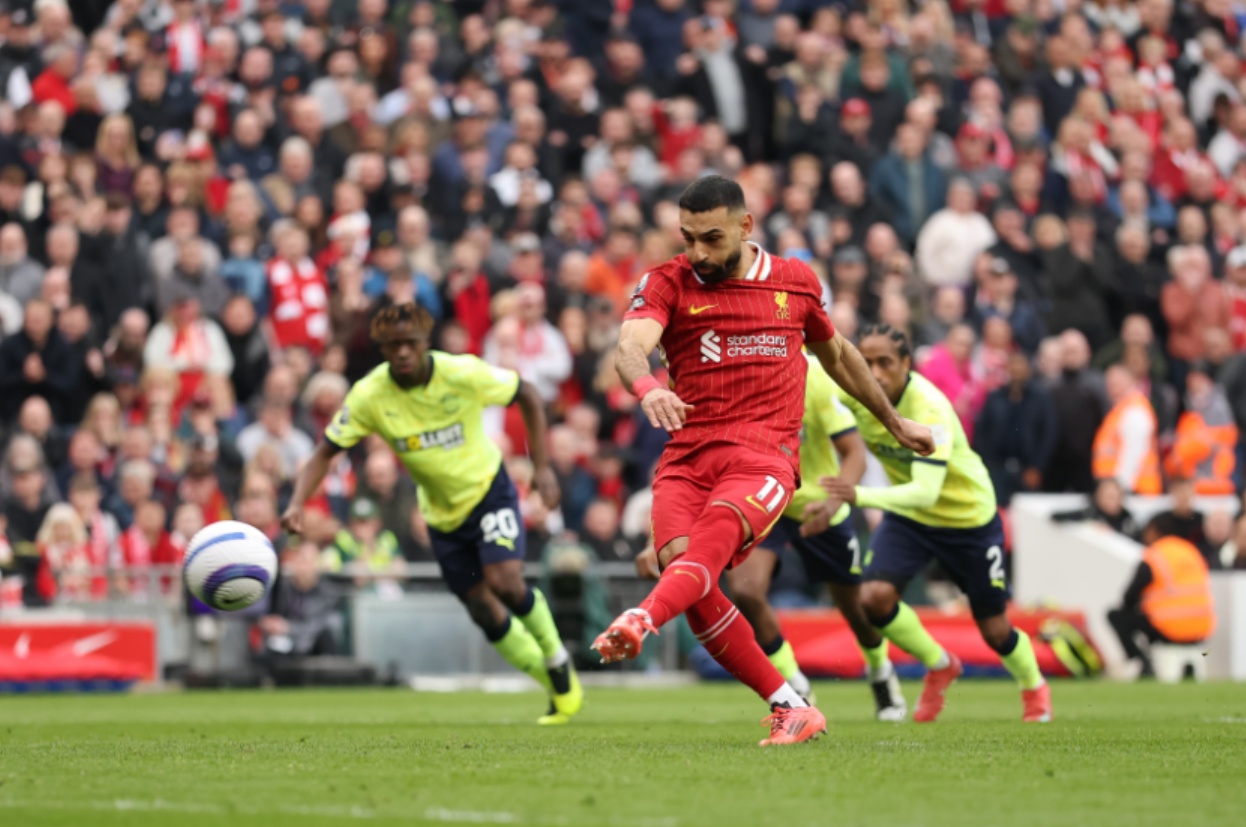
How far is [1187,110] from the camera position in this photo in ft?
94.3

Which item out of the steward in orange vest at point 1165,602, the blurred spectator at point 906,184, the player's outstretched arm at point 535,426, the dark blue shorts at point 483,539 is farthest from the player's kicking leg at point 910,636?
the blurred spectator at point 906,184

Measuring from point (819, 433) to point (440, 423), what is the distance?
242 centimetres

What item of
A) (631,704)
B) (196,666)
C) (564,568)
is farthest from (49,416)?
(631,704)

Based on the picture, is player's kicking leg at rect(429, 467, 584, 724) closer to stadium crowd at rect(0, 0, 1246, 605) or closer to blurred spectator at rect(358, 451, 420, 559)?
stadium crowd at rect(0, 0, 1246, 605)

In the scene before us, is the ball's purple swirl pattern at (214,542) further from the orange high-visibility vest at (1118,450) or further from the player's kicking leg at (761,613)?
the orange high-visibility vest at (1118,450)

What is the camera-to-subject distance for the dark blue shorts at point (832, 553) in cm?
1328

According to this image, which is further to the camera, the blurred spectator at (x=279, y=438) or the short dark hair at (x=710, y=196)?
the blurred spectator at (x=279, y=438)

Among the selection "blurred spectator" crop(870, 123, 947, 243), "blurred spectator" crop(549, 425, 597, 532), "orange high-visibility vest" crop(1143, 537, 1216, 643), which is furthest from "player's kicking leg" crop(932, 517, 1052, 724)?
"blurred spectator" crop(870, 123, 947, 243)

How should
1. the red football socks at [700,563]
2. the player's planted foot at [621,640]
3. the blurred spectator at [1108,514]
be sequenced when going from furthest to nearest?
the blurred spectator at [1108,514] < the red football socks at [700,563] < the player's planted foot at [621,640]

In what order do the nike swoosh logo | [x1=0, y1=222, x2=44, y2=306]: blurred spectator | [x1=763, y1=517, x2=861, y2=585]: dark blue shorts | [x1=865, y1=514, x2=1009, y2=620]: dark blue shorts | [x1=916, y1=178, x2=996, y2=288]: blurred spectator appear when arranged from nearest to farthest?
[x1=865, y1=514, x2=1009, y2=620]: dark blue shorts, [x1=763, y1=517, x2=861, y2=585]: dark blue shorts, the nike swoosh logo, [x1=0, y1=222, x2=44, y2=306]: blurred spectator, [x1=916, y1=178, x2=996, y2=288]: blurred spectator

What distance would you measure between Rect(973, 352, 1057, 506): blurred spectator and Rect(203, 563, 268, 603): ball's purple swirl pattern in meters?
11.3

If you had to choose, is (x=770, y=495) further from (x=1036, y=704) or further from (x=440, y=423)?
(x=440, y=423)

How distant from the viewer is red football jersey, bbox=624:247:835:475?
31.4 feet

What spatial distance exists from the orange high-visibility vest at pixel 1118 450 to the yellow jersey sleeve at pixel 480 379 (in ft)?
31.9
